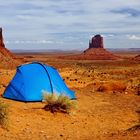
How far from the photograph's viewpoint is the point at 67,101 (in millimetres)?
13570

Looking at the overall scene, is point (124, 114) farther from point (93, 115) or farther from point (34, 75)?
point (34, 75)

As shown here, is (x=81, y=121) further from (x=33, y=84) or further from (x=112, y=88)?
(x=112, y=88)

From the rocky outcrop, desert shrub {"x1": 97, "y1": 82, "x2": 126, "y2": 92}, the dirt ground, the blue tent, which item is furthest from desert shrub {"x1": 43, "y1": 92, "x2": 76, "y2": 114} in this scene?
the rocky outcrop

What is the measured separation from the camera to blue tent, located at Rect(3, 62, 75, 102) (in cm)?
1563

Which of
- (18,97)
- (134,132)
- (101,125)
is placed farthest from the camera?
(18,97)

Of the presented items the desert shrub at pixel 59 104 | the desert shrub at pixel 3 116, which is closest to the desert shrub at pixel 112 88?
the desert shrub at pixel 59 104

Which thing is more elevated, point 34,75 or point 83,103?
point 34,75

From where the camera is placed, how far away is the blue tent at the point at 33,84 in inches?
615

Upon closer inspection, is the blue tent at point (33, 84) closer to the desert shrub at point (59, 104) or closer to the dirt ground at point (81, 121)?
the dirt ground at point (81, 121)

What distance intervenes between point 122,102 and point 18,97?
4.59m

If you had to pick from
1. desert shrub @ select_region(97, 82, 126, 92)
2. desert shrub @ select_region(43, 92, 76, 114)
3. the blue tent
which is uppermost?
the blue tent

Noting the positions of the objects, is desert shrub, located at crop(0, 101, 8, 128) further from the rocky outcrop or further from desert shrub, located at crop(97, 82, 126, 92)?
the rocky outcrop

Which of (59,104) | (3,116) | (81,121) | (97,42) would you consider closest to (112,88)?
(59,104)

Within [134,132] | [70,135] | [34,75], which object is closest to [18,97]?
[34,75]
